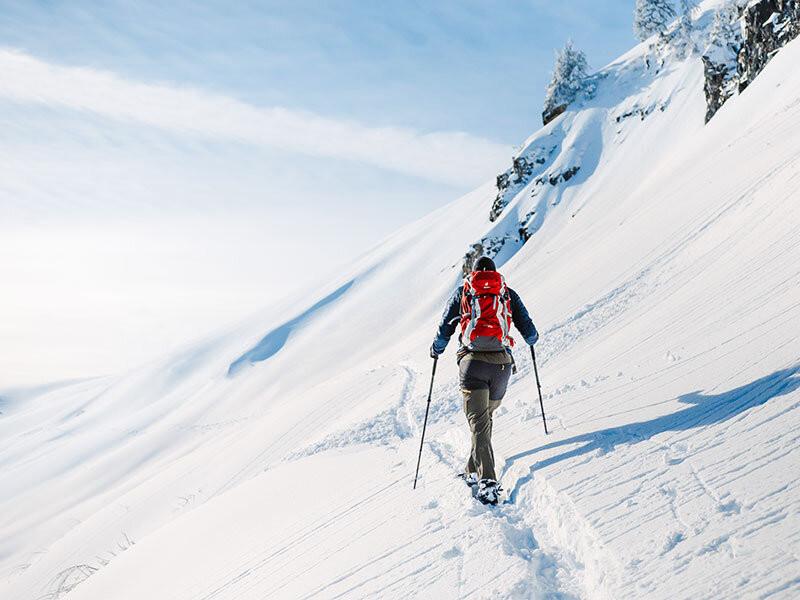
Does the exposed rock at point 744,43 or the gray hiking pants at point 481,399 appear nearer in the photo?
the gray hiking pants at point 481,399

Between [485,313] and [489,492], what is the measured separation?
1697 millimetres

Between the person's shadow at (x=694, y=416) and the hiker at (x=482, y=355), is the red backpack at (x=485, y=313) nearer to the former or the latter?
the hiker at (x=482, y=355)

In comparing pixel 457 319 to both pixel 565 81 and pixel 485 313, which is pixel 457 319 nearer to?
pixel 485 313

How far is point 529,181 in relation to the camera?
154 ft

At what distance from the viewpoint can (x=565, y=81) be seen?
51844 mm

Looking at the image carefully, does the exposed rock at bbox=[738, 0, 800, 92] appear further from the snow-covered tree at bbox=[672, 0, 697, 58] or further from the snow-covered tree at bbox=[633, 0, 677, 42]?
the snow-covered tree at bbox=[633, 0, 677, 42]

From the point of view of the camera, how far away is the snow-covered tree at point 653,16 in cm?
5189

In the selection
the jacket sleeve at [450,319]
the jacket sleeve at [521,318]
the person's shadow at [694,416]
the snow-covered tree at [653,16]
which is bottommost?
the person's shadow at [694,416]

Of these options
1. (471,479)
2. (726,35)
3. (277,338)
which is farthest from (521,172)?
(471,479)

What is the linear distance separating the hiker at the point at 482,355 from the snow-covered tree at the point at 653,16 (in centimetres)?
6007

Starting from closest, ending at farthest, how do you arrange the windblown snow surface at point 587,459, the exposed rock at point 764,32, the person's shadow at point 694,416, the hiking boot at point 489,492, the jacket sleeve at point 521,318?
the windblown snow surface at point 587,459, the person's shadow at point 694,416, the hiking boot at point 489,492, the jacket sleeve at point 521,318, the exposed rock at point 764,32

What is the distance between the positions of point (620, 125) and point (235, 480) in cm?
4456

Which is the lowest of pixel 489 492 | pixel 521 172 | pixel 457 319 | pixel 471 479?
pixel 489 492

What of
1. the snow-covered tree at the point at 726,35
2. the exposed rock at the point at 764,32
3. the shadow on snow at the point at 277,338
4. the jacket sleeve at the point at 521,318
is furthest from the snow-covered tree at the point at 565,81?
the jacket sleeve at the point at 521,318
